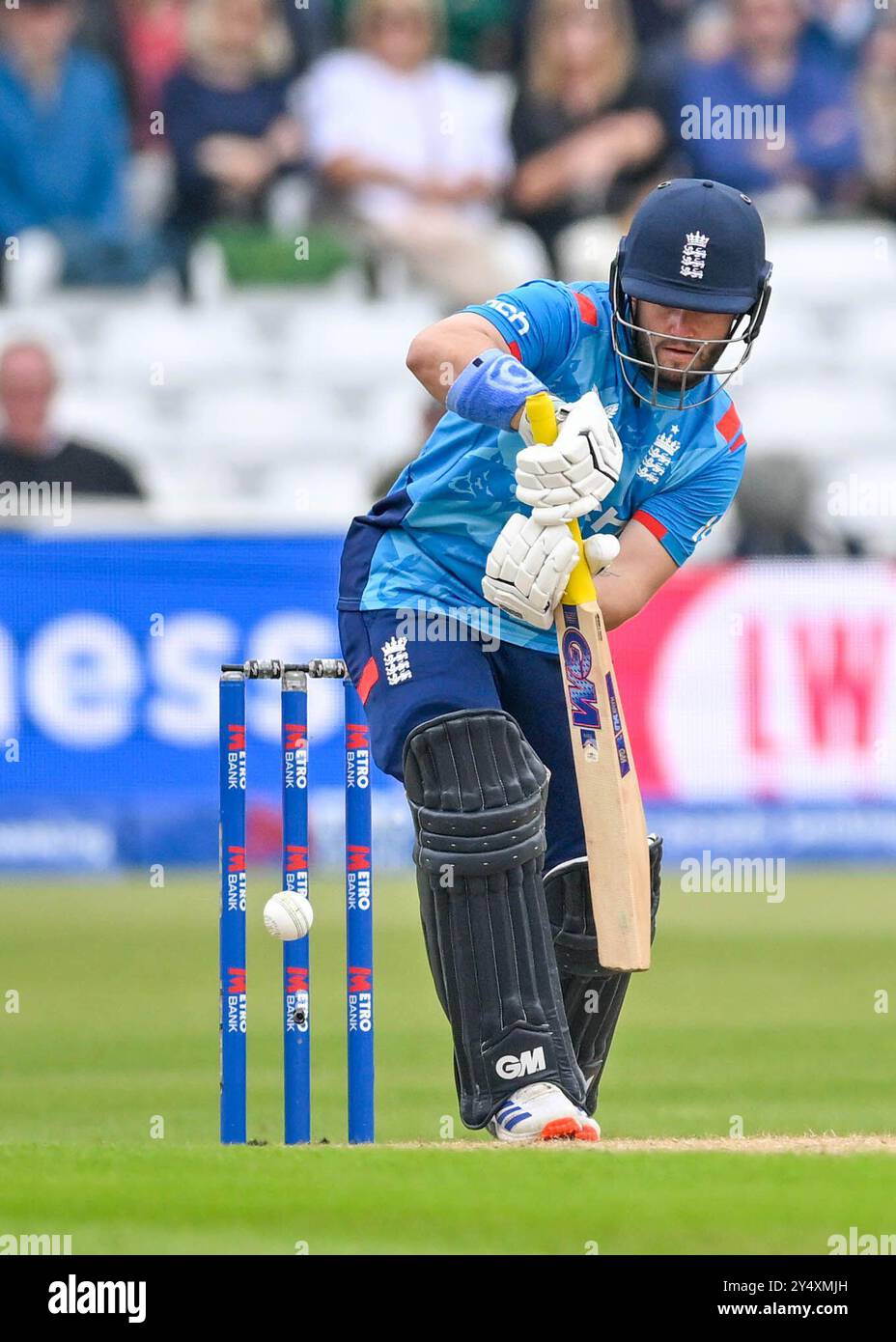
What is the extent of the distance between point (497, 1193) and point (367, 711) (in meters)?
1.39

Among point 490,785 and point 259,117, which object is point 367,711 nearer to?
point 490,785

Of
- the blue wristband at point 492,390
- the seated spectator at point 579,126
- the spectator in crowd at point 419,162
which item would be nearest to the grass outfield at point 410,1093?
the blue wristband at point 492,390

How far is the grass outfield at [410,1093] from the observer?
3.58 meters

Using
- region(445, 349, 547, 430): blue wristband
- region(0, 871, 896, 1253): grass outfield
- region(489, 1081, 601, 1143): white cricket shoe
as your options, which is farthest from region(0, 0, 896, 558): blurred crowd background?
region(489, 1081, 601, 1143): white cricket shoe

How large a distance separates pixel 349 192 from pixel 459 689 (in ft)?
36.5

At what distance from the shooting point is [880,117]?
15.8 metres

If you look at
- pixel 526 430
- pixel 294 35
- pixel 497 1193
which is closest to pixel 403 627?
pixel 526 430

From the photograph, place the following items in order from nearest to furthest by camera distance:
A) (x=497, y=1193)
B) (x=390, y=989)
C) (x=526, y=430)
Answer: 1. (x=497, y=1193)
2. (x=526, y=430)
3. (x=390, y=989)

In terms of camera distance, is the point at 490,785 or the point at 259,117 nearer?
the point at 490,785

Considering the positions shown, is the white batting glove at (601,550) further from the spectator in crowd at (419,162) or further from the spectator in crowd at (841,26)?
the spectator in crowd at (841,26)

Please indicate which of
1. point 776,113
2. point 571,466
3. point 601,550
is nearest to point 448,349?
point 571,466

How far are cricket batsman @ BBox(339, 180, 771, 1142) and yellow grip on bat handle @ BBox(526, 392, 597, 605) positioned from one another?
0.07 ft

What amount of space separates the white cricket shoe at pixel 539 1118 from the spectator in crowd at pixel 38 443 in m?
9.72

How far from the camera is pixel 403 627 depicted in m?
4.80
